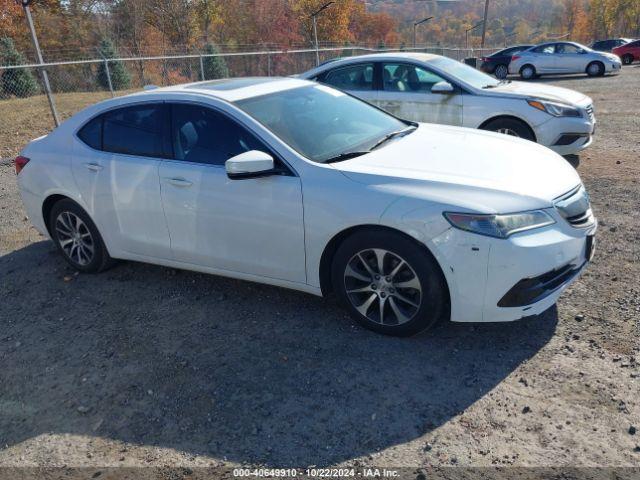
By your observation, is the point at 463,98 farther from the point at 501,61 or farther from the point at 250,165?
the point at 501,61

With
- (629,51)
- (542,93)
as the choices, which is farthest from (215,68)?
(629,51)

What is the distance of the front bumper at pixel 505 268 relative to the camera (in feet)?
9.88

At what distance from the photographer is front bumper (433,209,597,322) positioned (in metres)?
3.01

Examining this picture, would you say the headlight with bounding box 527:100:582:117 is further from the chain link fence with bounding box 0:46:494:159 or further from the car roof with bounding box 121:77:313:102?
the chain link fence with bounding box 0:46:494:159

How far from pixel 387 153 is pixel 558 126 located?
Answer: 4.30 metres

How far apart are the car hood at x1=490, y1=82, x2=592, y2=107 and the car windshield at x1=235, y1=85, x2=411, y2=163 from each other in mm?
3432

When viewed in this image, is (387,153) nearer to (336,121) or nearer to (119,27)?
(336,121)

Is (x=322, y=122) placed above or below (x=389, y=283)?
above

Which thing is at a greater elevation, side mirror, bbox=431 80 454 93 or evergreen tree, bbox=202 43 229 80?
side mirror, bbox=431 80 454 93

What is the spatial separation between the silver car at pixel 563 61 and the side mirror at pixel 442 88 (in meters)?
17.5

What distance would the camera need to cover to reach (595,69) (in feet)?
72.1

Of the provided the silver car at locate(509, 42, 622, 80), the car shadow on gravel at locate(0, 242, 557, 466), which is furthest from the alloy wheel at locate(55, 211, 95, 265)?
the silver car at locate(509, 42, 622, 80)

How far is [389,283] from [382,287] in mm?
59

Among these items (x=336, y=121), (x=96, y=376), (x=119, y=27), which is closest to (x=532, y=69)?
(x=336, y=121)
